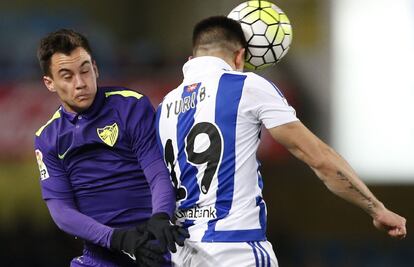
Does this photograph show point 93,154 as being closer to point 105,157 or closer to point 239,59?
point 105,157

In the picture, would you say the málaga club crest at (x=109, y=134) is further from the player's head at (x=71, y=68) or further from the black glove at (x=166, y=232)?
the black glove at (x=166, y=232)

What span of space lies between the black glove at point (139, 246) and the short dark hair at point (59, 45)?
0.96 m

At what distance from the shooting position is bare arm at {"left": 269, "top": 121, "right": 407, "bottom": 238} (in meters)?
5.06

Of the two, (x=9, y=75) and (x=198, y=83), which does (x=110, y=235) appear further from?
(x=9, y=75)

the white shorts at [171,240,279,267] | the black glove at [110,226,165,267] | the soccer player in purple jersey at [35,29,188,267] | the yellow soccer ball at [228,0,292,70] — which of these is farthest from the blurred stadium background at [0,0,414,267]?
the black glove at [110,226,165,267]

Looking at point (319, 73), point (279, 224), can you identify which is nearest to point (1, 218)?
point (279, 224)

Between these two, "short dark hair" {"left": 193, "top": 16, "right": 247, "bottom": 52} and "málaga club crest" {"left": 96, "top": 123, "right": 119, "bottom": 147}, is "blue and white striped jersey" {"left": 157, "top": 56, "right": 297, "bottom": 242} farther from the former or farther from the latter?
"málaga club crest" {"left": 96, "top": 123, "right": 119, "bottom": 147}

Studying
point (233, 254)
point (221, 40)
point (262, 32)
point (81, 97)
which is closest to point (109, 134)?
point (81, 97)

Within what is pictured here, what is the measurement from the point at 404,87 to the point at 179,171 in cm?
857

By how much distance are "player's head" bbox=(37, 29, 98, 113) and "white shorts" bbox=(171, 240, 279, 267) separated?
3.04 feet

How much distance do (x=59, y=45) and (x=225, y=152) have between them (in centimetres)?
101

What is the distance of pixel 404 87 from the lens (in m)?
13.4

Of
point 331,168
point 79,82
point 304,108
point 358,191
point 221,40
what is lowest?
point 304,108

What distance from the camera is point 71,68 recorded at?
5332 mm
